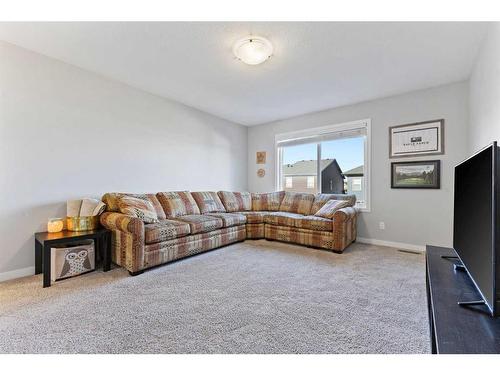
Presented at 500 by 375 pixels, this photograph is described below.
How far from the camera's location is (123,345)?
138cm

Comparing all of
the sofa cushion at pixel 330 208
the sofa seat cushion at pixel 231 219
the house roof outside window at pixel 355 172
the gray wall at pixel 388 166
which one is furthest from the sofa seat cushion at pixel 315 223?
the house roof outside window at pixel 355 172

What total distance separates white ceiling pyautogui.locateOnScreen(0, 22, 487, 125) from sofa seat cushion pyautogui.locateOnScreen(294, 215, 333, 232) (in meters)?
1.94

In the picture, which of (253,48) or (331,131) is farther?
(331,131)

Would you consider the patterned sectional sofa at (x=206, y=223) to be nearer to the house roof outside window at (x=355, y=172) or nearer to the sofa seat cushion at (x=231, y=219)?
the sofa seat cushion at (x=231, y=219)

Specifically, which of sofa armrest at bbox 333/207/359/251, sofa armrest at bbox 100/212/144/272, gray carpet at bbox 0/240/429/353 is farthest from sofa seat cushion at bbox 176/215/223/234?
sofa armrest at bbox 333/207/359/251

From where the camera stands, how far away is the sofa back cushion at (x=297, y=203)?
4.29m

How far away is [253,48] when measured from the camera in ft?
7.45

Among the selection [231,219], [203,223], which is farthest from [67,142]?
[231,219]

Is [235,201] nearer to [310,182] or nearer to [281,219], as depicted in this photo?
[281,219]

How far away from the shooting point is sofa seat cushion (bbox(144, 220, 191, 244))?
8.62 feet

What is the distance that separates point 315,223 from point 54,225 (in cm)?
324

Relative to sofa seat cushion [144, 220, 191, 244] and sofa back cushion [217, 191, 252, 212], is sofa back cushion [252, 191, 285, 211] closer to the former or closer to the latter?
sofa back cushion [217, 191, 252, 212]

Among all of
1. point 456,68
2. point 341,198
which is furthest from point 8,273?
point 456,68

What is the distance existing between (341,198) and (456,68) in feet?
7.19
